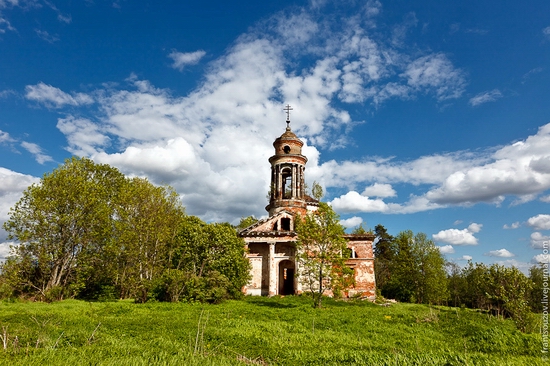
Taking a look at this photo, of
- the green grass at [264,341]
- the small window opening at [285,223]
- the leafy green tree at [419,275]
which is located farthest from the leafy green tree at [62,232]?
the leafy green tree at [419,275]

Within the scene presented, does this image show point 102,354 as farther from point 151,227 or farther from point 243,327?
point 151,227

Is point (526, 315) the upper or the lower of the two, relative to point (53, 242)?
lower

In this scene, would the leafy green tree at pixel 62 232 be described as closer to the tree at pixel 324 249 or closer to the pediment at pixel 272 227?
the pediment at pixel 272 227

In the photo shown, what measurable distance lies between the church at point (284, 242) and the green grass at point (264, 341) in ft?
44.2

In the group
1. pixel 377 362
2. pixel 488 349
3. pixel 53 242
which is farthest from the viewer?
pixel 53 242

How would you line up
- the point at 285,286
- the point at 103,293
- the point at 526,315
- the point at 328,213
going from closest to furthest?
the point at 526,315 < the point at 328,213 < the point at 103,293 < the point at 285,286

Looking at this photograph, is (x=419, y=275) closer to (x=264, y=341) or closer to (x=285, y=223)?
(x=285, y=223)

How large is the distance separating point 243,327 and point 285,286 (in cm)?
2342

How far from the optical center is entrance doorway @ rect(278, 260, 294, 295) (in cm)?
3497

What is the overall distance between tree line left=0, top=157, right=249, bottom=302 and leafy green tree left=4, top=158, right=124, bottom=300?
0.21 ft

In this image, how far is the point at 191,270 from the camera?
27.5 m

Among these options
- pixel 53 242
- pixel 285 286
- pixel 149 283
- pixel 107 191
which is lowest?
pixel 285 286

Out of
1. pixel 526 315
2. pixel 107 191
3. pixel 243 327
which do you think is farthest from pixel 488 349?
pixel 107 191

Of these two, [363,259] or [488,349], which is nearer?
[488,349]
